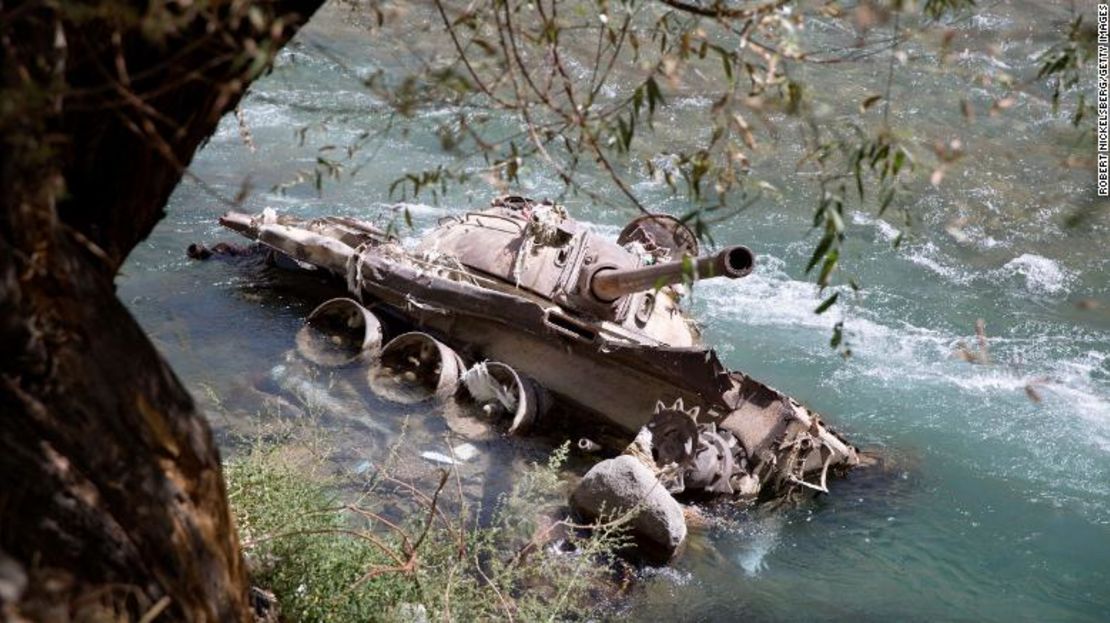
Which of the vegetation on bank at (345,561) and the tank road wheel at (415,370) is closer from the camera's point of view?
the vegetation on bank at (345,561)

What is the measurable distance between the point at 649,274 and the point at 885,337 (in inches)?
202

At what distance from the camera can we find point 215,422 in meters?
9.52

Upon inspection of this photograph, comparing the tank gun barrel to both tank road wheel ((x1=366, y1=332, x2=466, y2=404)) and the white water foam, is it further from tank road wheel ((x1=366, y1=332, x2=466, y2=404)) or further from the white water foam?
the white water foam

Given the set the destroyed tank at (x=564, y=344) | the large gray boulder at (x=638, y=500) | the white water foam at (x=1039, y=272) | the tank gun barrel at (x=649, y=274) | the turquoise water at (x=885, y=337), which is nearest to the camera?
the tank gun barrel at (x=649, y=274)

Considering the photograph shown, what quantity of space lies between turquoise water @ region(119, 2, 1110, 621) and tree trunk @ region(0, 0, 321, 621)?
2.61 meters

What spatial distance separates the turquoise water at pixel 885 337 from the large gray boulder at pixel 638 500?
298 mm

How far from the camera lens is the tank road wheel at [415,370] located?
10.5 m

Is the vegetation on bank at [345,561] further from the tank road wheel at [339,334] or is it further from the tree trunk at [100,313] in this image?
the tank road wheel at [339,334]

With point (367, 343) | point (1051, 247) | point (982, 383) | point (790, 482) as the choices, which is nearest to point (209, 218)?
point (367, 343)

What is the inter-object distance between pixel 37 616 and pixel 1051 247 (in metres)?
14.8

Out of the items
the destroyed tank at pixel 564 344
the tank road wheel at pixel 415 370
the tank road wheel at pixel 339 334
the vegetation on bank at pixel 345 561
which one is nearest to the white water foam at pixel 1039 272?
the destroyed tank at pixel 564 344

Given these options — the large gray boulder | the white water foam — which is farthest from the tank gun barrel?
the white water foam

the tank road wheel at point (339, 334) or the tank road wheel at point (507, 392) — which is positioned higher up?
the tank road wheel at point (507, 392)

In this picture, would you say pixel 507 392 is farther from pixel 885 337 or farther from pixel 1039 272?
pixel 1039 272
